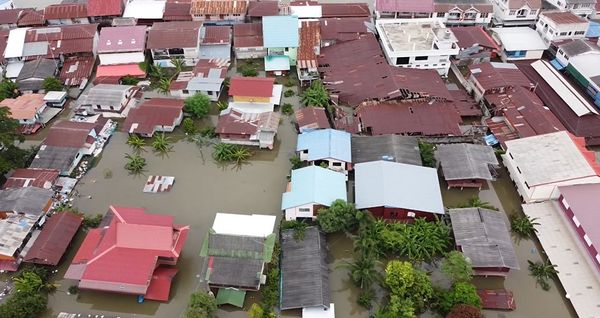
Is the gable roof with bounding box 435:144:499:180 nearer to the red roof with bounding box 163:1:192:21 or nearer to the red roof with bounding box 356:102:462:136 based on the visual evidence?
the red roof with bounding box 356:102:462:136

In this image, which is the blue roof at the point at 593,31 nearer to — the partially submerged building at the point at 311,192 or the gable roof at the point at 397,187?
the gable roof at the point at 397,187

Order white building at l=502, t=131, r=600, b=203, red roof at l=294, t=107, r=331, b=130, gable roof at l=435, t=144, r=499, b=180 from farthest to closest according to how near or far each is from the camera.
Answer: red roof at l=294, t=107, r=331, b=130 → gable roof at l=435, t=144, r=499, b=180 → white building at l=502, t=131, r=600, b=203

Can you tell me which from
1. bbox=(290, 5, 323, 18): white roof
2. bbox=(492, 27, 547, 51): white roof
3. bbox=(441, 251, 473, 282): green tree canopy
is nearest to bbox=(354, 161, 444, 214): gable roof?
bbox=(441, 251, 473, 282): green tree canopy

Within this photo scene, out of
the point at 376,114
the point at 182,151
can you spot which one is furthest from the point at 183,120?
the point at 376,114

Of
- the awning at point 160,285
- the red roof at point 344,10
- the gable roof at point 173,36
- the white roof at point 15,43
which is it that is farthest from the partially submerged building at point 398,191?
the white roof at point 15,43

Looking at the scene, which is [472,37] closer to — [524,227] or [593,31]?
[593,31]

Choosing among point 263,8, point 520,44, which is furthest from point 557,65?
point 263,8

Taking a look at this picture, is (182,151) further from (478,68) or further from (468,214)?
(478,68)
